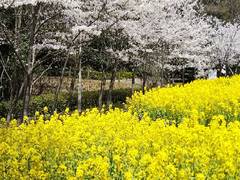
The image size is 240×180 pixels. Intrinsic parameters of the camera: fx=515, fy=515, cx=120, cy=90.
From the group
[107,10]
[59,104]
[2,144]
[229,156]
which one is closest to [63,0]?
[107,10]

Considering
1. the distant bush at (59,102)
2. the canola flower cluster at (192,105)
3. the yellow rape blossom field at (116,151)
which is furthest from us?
the distant bush at (59,102)

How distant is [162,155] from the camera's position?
17.1 ft

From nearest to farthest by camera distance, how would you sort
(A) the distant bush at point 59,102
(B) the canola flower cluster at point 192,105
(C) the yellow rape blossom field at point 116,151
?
(C) the yellow rape blossom field at point 116,151 → (B) the canola flower cluster at point 192,105 → (A) the distant bush at point 59,102

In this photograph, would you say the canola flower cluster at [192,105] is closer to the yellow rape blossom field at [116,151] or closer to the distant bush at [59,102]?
the yellow rape blossom field at [116,151]

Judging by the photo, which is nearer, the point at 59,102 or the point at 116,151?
the point at 116,151

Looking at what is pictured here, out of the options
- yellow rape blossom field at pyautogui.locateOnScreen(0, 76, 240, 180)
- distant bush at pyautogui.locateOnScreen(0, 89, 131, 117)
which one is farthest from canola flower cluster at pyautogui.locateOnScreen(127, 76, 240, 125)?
distant bush at pyautogui.locateOnScreen(0, 89, 131, 117)

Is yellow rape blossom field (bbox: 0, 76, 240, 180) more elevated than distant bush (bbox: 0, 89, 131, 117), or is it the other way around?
yellow rape blossom field (bbox: 0, 76, 240, 180)

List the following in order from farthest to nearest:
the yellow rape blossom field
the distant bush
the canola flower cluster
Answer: the distant bush → the canola flower cluster → the yellow rape blossom field

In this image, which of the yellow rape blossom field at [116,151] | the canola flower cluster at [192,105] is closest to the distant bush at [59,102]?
the canola flower cluster at [192,105]

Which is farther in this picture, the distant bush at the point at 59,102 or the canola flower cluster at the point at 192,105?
the distant bush at the point at 59,102

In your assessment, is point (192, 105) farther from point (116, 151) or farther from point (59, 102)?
point (59, 102)

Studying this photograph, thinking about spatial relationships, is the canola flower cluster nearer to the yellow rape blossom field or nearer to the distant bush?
the yellow rape blossom field

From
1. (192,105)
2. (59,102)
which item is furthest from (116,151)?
(59,102)

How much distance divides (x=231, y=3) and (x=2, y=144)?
1235 inches
